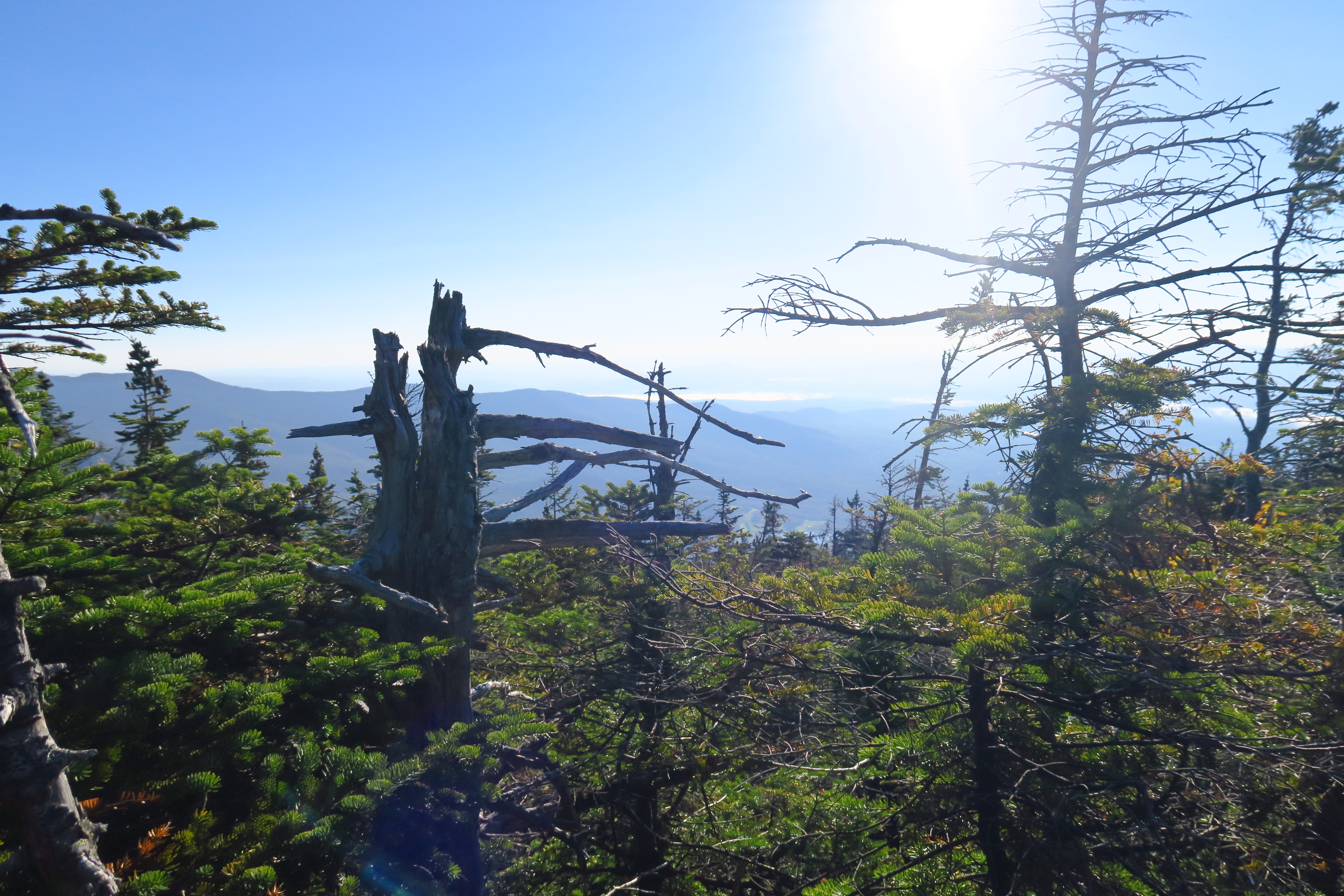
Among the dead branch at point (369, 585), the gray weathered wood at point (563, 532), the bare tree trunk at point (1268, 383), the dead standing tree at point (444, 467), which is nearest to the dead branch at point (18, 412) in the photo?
the dead standing tree at point (444, 467)

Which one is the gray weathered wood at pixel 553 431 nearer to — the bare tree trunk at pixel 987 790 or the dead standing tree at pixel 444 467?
the dead standing tree at pixel 444 467

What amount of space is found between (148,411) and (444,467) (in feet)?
76.6

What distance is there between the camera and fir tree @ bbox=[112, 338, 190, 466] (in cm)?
1920

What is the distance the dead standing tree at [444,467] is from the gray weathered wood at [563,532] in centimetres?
5

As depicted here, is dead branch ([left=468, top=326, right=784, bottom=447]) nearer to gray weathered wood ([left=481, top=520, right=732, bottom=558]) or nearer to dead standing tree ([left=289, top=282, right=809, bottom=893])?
dead standing tree ([left=289, top=282, right=809, bottom=893])

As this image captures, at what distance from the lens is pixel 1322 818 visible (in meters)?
3.13

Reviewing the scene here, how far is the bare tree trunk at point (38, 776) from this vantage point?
2070 mm

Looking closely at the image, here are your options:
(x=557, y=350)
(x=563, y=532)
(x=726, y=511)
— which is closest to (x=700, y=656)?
(x=563, y=532)

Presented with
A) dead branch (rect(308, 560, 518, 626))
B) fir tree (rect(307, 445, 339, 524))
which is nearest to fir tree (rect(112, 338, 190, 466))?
fir tree (rect(307, 445, 339, 524))

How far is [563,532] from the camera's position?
555 cm

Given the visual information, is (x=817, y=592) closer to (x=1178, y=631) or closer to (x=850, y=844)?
(x=850, y=844)

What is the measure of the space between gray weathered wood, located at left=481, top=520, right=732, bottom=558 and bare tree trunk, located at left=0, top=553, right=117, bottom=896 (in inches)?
125

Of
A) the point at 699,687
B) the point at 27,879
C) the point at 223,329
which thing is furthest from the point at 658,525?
the point at 223,329

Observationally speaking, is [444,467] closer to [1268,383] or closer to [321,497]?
[321,497]
